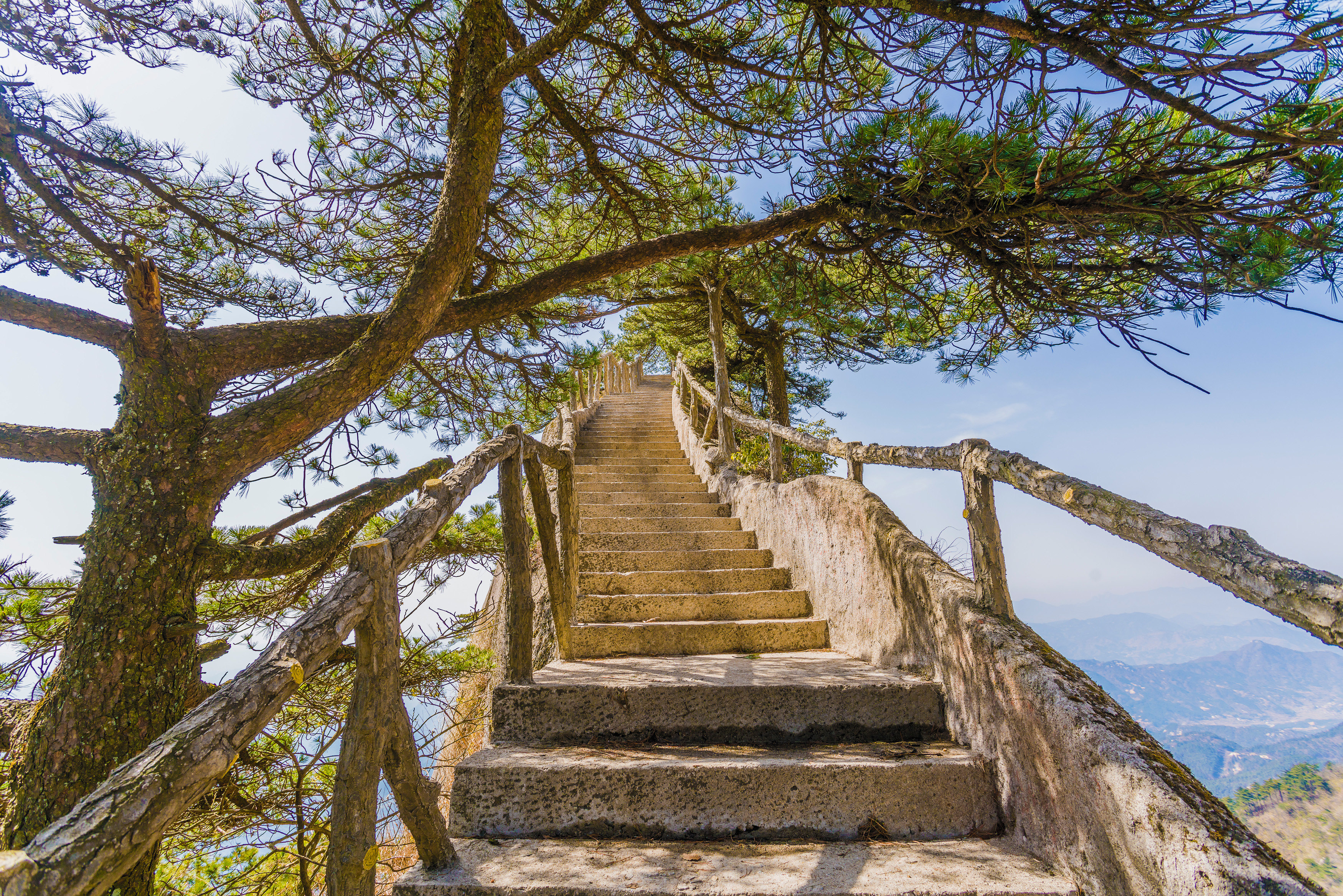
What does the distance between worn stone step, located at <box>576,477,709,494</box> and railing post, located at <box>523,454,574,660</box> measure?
120 inches

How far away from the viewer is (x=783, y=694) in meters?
2.11

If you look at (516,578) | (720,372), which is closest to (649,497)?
(720,372)

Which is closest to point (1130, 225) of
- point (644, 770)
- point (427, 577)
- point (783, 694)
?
point (783, 694)

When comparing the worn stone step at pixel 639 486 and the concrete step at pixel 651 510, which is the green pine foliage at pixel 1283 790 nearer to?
the concrete step at pixel 651 510

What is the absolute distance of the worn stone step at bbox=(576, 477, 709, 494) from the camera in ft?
20.5

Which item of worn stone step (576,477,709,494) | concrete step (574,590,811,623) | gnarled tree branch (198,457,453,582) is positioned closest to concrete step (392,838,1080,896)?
gnarled tree branch (198,457,453,582)

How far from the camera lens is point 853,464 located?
117 inches

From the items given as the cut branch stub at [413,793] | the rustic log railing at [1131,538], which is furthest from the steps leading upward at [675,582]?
the cut branch stub at [413,793]

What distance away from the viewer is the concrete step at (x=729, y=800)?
1.66 m

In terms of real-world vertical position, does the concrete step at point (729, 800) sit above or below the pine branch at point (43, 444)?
below

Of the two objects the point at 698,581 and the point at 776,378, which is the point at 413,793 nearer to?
the point at 698,581

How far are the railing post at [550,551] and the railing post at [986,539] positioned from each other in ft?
5.81

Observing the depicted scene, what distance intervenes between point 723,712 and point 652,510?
3274mm

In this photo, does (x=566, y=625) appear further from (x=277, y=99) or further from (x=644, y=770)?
(x=277, y=99)
